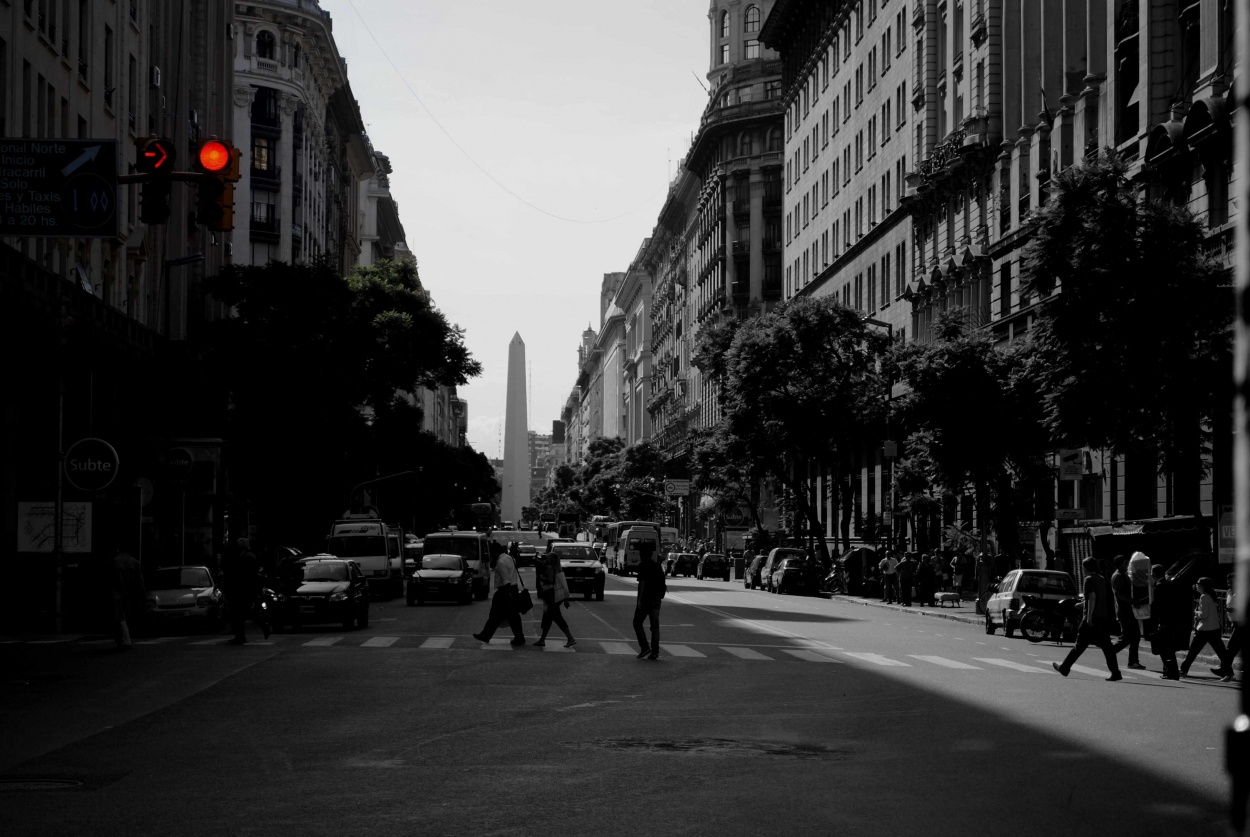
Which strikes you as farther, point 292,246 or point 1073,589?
point 292,246

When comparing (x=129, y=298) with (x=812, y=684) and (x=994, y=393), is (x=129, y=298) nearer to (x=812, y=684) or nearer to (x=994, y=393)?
(x=994, y=393)

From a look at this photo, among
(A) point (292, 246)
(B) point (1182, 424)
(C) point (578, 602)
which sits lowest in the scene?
(C) point (578, 602)

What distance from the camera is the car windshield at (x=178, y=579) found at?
1233 inches

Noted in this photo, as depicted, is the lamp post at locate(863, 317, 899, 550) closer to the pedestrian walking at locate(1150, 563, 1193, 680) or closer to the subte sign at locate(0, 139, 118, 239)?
the pedestrian walking at locate(1150, 563, 1193, 680)

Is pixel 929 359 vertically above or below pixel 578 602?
above

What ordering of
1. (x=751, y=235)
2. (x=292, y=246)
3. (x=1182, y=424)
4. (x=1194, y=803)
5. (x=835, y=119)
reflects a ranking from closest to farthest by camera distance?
(x=1194, y=803) → (x=1182, y=424) → (x=835, y=119) → (x=292, y=246) → (x=751, y=235)

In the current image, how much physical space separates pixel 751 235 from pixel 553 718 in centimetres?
10391

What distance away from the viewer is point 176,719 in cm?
1587

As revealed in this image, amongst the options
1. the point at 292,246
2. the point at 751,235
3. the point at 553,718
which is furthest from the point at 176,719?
the point at 751,235

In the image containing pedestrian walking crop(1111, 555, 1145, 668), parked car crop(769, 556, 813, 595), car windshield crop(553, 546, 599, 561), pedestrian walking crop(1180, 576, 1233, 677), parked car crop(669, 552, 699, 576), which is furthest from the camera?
parked car crop(669, 552, 699, 576)

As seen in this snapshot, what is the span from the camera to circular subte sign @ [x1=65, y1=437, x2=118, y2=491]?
26.4 metres

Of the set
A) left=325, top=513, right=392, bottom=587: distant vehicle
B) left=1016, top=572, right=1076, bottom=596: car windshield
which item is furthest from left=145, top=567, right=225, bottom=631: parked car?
left=325, top=513, right=392, bottom=587: distant vehicle

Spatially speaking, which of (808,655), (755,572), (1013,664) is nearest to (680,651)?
(808,655)

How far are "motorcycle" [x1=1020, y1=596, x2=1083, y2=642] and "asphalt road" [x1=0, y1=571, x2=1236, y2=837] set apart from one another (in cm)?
587
